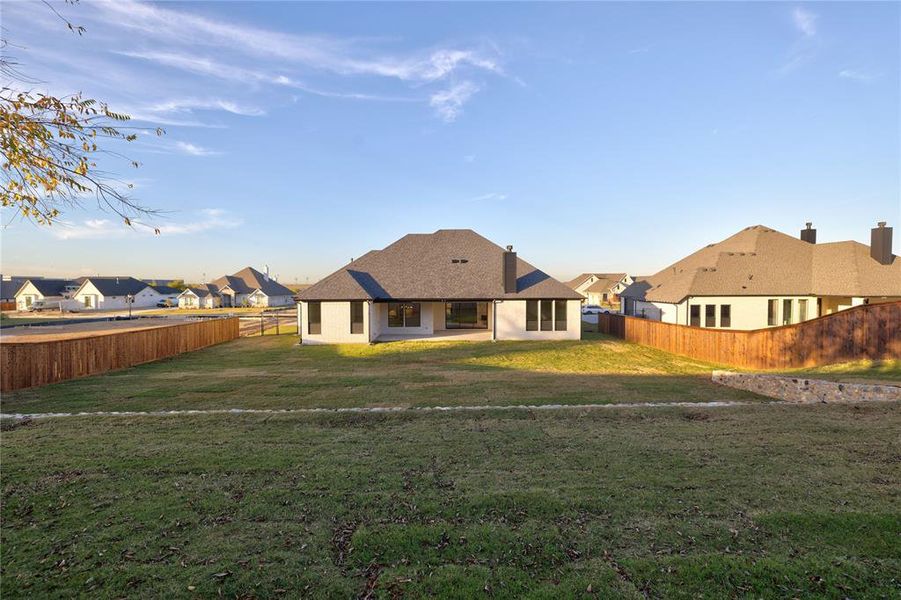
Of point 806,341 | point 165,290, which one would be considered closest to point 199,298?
point 165,290

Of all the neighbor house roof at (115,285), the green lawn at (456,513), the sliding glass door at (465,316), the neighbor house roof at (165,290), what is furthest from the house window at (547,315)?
the neighbor house roof at (165,290)

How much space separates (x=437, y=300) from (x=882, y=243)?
2663 centimetres

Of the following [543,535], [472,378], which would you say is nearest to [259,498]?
[543,535]

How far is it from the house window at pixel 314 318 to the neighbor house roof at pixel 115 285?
2431 inches

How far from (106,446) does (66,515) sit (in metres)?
2.67

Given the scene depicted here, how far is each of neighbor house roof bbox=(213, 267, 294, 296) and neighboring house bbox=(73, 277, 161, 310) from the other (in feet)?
39.1

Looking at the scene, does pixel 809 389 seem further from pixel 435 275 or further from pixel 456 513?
pixel 435 275

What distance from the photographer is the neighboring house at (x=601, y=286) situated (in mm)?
73312

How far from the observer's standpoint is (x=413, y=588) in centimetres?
324

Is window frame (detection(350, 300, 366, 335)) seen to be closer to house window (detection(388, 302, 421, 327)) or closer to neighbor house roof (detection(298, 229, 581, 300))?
neighbor house roof (detection(298, 229, 581, 300))

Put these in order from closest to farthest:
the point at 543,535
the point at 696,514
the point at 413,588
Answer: the point at 413,588, the point at 543,535, the point at 696,514

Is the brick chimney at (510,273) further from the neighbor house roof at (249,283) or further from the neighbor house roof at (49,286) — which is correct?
the neighbor house roof at (49,286)

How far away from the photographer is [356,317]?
23.2 metres

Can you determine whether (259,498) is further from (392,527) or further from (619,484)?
(619,484)
